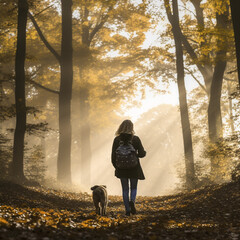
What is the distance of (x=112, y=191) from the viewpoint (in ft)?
168

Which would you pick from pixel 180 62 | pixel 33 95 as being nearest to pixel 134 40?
pixel 180 62

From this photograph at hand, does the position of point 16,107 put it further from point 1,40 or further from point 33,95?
point 33,95

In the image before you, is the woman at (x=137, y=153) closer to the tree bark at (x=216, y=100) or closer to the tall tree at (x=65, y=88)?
the tree bark at (x=216, y=100)

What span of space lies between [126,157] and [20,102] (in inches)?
259

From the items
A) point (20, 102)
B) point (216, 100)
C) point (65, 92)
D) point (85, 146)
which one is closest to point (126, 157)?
point (20, 102)

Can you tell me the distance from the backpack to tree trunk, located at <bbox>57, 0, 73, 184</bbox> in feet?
31.4

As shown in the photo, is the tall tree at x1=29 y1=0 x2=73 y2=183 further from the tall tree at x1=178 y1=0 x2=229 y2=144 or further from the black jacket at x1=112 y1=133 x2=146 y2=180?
the black jacket at x1=112 y1=133 x2=146 y2=180

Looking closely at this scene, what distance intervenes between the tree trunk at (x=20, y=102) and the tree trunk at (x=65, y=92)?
370 cm

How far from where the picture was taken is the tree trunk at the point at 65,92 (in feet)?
52.1

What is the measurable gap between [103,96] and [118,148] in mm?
14798

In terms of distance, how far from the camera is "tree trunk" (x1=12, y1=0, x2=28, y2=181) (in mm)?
11953

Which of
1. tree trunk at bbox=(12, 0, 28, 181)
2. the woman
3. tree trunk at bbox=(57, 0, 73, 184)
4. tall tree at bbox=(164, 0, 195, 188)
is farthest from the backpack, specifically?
tree trunk at bbox=(57, 0, 73, 184)

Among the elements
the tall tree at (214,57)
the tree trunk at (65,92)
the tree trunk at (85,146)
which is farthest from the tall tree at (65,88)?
the tree trunk at (85,146)

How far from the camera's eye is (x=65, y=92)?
1588 cm
